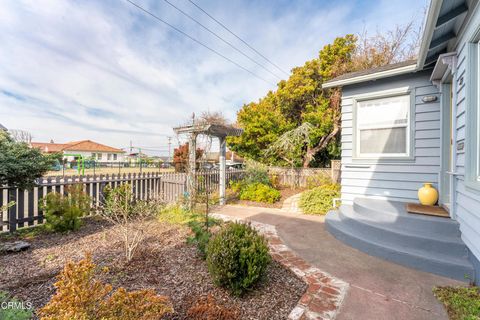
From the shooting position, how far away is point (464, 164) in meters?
2.58

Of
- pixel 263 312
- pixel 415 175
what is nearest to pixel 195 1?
pixel 415 175

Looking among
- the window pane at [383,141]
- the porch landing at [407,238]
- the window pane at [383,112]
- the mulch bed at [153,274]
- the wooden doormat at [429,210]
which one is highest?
the window pane at [383,112]

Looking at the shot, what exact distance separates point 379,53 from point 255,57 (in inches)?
278

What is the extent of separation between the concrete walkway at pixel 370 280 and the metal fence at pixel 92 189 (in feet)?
12.3

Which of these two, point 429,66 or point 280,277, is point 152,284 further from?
point 429,66

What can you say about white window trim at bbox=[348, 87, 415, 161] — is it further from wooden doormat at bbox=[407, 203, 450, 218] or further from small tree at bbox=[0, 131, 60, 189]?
small tree at bbox=[0, 131, 60, 189]

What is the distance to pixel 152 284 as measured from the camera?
228 cm

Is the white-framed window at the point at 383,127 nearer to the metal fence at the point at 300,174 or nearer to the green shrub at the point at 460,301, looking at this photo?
the green shrub at the point at 460,301

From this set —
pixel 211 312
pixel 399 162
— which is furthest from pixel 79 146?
pixel 399 162

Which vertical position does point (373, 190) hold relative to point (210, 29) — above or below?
below

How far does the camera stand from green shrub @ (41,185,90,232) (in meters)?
3.84

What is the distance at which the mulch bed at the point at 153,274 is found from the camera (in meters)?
2.01

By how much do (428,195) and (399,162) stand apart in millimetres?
788

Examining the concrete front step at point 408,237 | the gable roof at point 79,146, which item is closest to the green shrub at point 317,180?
the concrete front step at point 408,237
